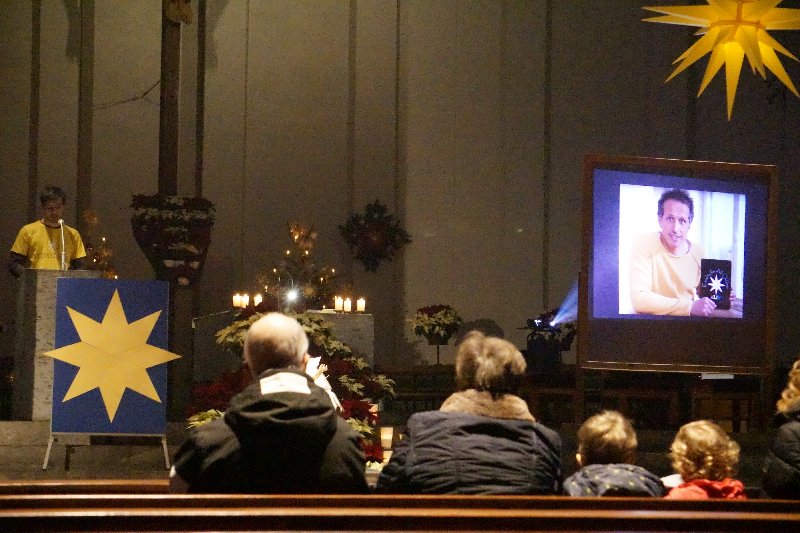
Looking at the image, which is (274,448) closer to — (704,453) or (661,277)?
(704,453)

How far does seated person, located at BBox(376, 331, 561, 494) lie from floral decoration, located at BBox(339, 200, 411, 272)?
22.8 ft

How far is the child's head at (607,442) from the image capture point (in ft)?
9.02

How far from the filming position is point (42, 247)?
6.59 meters

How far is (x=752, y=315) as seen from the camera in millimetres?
5707

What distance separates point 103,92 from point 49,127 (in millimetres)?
599

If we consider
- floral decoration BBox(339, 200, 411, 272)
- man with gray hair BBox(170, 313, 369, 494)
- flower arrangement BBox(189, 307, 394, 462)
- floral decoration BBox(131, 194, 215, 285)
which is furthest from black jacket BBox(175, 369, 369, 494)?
floral decoration BBox(339, 200, 411, 272)

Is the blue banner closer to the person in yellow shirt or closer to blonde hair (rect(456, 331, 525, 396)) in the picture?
the person in yellow shirt

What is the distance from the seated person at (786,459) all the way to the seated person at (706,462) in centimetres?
31

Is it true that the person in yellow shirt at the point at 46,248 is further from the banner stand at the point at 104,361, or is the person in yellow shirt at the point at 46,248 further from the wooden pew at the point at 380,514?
the wooden pew at the point at 380,514

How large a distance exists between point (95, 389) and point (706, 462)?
121 inches

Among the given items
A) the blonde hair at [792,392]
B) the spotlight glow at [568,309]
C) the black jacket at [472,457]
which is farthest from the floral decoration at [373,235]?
the black jacket at [472,457]

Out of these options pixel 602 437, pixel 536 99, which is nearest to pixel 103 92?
pixel 536 99

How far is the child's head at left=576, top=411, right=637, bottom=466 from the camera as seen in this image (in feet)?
9.02

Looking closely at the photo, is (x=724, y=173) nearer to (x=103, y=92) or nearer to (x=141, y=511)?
(x=141, y=511)
